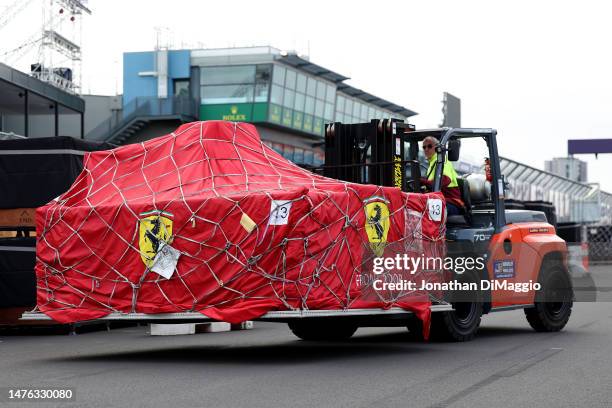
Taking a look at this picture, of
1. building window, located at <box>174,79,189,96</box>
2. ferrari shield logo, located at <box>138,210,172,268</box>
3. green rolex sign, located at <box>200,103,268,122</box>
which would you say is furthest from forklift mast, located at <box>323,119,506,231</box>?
building window, located at <box>174,79,189,96</box>

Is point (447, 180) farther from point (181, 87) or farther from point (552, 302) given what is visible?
point (181, 87)

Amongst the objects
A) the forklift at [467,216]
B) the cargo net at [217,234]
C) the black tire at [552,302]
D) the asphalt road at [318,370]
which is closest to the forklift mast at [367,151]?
the forklift at [467,216]

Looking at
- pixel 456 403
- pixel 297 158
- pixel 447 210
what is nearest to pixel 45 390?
pixel 456 403

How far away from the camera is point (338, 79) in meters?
75.4

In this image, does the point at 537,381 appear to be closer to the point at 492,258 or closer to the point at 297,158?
the point at 492,258

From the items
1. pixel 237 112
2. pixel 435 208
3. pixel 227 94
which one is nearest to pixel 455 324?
pixel 435 208

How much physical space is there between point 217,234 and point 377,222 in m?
1.93

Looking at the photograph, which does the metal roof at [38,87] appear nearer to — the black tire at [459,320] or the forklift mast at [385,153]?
the forklift mast at [385,153]

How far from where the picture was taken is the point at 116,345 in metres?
15.2

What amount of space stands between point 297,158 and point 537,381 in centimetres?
6596

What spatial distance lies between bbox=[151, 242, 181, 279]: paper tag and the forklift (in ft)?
9.92

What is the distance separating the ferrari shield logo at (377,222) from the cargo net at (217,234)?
0.05 feet

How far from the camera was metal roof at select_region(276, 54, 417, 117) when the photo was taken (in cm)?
6875

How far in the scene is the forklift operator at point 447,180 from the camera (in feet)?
48.0
